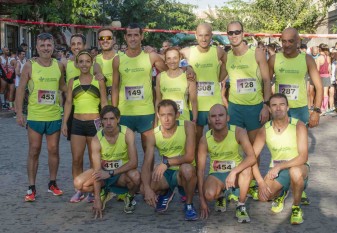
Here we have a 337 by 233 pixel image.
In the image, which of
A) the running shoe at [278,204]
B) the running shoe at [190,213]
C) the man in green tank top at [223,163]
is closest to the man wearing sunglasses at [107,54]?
the man in green tank top at [223,163]

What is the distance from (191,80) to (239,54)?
0.63m

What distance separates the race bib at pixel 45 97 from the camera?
6641 mm

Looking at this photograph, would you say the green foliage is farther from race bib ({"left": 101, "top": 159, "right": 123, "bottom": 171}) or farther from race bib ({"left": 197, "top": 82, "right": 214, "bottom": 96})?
race bib ({"left": 101, "top": 159, "right": 123, "bottom": 171})

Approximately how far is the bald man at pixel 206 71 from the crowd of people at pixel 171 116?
12 mm

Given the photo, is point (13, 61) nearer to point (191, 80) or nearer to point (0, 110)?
point (0, 110)

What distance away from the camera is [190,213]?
573cm

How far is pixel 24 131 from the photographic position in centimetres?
1268

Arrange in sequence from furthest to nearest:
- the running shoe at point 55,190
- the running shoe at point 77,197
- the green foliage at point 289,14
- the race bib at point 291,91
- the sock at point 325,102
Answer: the green foliage at point 289,14, the sock at point 325,102, the running shoe at point 55,190, the race bib at point 291,91, the running shoe at point 77,197

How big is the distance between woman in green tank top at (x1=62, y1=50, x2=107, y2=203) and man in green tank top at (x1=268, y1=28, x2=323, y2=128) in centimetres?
204

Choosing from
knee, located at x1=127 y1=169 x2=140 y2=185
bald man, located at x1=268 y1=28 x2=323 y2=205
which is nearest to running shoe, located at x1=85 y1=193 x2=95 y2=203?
knee, located at x1=127 y1=169 x2=140 y2=185

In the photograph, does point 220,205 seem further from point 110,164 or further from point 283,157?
point 110,164

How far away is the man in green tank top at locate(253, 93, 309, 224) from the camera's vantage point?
18.6 ft

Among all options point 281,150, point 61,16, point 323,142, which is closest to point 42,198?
point 281,150

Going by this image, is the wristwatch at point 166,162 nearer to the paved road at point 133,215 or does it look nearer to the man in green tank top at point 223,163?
the man in green tank top at point 223,163
